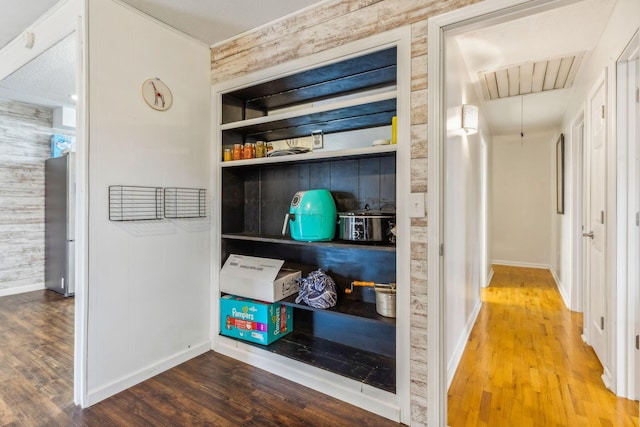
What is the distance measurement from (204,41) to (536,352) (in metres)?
3.45

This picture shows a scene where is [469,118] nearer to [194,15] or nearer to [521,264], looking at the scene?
[194,15]

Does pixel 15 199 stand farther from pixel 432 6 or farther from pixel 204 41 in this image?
pixel 432 6

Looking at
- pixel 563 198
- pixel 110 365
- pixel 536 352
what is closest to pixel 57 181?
pixel 110 365

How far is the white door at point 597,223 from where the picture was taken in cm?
224

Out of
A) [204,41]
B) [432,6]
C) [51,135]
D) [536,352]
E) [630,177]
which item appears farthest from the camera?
[51,135]

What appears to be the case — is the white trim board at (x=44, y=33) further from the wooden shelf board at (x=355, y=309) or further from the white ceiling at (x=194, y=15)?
the wooden shelf board at (x=355, y=309)

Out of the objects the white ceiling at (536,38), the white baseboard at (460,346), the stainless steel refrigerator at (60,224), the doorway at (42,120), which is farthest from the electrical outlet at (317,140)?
the stainless steel refrigerator at (60,224)

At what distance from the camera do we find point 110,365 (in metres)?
1.91

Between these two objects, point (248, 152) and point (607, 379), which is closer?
point (607, 379)

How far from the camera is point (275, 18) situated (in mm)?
2113

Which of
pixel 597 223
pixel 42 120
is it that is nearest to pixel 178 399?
pixel 597 223

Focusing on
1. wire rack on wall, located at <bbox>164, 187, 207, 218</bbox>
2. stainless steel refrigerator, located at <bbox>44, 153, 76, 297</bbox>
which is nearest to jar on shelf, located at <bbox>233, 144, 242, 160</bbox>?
wire rack on wall, located at <bbox>164, 187, 207, 218</bbox>

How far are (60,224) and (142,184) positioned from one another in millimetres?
2948

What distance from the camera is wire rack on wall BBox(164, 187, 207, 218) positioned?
220cm
